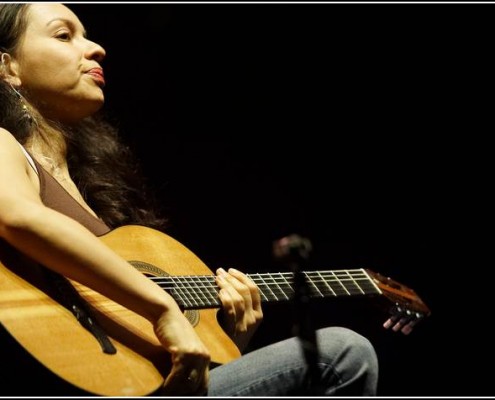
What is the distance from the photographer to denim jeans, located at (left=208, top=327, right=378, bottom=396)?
1.59 metres

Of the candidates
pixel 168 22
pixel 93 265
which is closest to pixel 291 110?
pixel 168 22

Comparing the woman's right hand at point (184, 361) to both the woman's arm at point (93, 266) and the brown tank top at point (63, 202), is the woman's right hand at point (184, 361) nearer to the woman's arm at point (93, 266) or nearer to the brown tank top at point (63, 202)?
the woman's arm at point (93, 266)

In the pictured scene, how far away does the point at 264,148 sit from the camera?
3.21m

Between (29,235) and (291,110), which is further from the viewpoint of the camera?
(291,110)

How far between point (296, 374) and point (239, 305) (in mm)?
384

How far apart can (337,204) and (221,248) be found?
0.64 metres

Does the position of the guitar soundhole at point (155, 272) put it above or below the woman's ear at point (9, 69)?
below

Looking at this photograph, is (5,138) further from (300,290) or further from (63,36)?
(300,290)

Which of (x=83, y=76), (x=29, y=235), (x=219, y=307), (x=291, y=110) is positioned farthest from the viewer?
(x=291, y=110)

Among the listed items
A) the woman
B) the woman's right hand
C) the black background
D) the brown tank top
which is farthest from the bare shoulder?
the black background

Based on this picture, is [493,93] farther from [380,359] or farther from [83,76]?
[83,76]

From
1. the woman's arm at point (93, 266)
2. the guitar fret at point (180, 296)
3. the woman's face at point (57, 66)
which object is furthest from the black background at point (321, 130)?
the woman's arm at point (93, 266)

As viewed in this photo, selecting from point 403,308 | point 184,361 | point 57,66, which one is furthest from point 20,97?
point 403,308

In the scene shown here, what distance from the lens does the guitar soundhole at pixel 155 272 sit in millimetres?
1830
